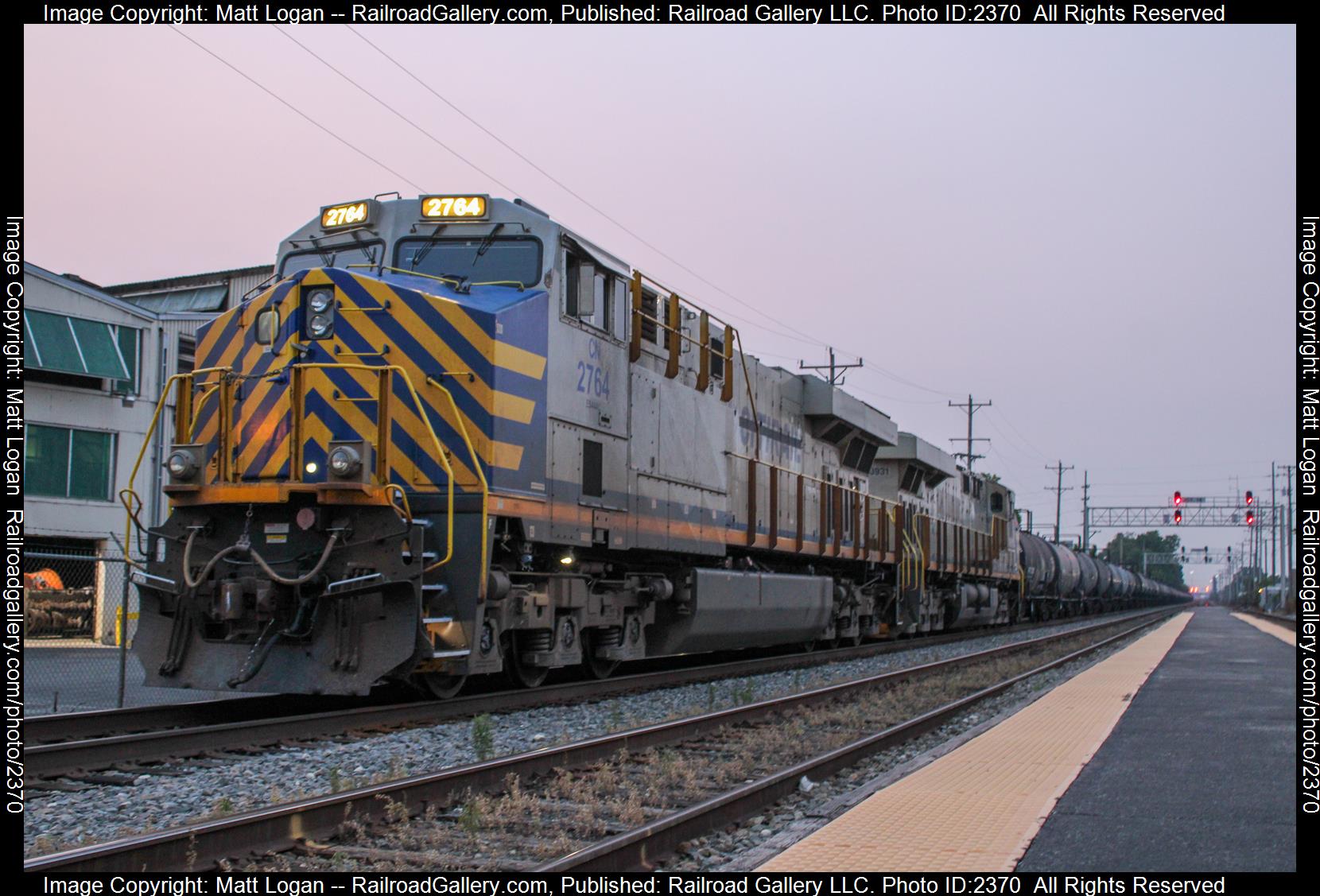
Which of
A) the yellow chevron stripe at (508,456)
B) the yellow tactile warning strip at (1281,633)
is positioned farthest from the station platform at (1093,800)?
the yellow tactile warning strip at (1281,633)

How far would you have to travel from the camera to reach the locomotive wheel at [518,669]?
10227 millimetres

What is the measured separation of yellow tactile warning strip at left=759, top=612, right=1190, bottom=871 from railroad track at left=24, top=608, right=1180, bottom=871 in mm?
Result: 603

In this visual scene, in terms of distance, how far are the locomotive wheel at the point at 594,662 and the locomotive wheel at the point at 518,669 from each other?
38.7 inches

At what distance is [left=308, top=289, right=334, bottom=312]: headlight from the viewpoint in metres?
8.88

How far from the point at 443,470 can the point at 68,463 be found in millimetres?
13191

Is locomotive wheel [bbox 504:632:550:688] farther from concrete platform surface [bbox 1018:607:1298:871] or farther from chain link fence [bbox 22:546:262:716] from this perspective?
concrete platform surface [bbox 1018:607:1298:871]

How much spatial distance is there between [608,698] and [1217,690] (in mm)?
6349

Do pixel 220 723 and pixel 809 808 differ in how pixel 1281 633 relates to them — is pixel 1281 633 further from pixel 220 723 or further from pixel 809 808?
pixel 220 723

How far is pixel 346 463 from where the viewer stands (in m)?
8.16

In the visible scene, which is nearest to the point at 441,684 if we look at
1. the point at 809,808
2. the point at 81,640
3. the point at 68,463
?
the point at 809,808

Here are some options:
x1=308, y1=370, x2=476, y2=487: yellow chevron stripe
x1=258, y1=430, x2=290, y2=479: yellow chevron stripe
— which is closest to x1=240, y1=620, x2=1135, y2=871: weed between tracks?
x1=308, y1=370, x2=476, y2=487: yellow chevron stripe

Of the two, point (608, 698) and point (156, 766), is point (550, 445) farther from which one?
point (156, 766)

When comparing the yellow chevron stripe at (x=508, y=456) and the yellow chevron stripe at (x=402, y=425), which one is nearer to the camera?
the yellow chevron stripe at (x=402, y=425)

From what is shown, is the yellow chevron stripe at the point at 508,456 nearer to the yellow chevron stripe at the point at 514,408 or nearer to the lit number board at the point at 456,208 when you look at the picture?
the yellow chevron stripe at the point at 514,408
